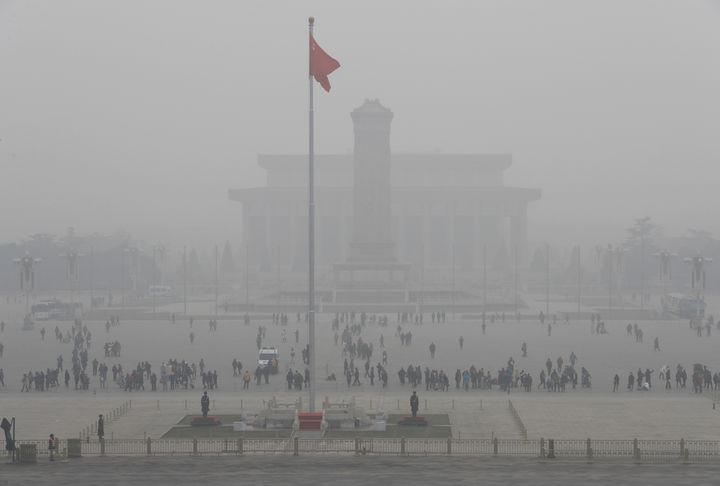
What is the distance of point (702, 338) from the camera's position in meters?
63.2

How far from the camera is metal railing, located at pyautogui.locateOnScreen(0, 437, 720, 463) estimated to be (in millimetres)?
28469

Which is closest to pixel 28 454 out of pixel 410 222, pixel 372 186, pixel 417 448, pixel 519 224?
pixel 417 448

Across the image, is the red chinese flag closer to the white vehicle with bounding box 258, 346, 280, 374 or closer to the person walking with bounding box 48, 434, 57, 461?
the person walking with bounding box 48, 434, 57, 461

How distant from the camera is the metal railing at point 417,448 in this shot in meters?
28.5

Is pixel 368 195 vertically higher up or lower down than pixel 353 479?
higher up

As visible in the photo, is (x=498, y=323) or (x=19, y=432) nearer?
(x=19, y=432)

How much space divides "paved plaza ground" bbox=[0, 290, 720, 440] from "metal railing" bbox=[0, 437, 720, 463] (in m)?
1.49

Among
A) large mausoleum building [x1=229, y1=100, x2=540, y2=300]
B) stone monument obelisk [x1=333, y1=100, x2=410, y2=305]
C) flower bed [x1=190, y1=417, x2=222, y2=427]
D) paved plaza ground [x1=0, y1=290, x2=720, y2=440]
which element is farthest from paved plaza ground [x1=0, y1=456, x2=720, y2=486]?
large mausoleum building [x1=229, y1=100, x2=540, y2=300]

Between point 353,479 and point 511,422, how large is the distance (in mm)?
9446

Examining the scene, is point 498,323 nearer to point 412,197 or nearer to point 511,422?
point 511,422

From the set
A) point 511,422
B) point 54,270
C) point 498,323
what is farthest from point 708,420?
point 54,270

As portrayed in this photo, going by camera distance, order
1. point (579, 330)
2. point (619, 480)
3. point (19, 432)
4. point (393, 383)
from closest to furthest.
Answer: point (619, 480), point (19, 432), point (393, 383), point (579, 330)

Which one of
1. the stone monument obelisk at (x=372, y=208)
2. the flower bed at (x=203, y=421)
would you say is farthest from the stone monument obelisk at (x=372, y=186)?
the flower bed at (x=203, y=421)

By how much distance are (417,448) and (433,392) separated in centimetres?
1122
